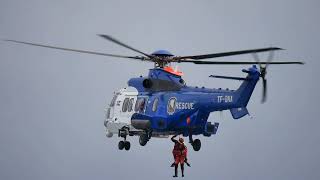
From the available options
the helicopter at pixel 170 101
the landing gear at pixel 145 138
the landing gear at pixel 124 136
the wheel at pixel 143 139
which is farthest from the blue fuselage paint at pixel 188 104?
the landing gear at pixel 124 136

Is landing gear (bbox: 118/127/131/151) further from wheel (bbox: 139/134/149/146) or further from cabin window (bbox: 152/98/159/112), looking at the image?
cabin window (bbox: 152/98/159/112)

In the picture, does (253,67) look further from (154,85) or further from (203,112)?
(154,85)

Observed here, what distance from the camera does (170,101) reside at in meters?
42.7

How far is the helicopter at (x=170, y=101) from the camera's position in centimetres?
4000

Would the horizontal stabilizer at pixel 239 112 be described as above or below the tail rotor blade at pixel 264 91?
below

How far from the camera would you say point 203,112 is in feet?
137

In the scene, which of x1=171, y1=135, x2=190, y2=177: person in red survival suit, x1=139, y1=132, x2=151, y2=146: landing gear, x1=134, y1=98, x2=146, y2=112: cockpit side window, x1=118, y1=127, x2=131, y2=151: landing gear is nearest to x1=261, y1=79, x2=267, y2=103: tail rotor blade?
x1=171, y1=135, x2=190, y2=177: person in red survival suit

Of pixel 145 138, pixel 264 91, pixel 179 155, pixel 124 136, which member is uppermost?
pixel 264 91

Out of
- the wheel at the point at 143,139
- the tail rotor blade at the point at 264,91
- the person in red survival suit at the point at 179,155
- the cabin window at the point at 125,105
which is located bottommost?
the person in red survival suit at the point at 179,155

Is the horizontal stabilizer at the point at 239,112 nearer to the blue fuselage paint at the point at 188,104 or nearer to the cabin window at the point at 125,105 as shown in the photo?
the blue fuselage paint at the point at 188,104

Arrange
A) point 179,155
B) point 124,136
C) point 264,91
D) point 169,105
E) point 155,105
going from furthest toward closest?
point 124,136 → point 155,105 → point 179,155 → point 169,105 → point 264,91

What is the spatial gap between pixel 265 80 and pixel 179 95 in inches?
195

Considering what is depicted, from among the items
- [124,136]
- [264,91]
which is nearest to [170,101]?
[124,136]

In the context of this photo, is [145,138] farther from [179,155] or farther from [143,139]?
[179,155]
